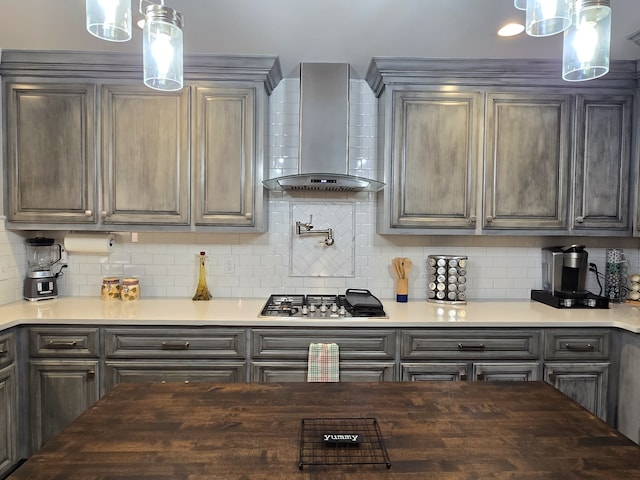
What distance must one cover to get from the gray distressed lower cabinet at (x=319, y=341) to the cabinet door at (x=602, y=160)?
160 cm

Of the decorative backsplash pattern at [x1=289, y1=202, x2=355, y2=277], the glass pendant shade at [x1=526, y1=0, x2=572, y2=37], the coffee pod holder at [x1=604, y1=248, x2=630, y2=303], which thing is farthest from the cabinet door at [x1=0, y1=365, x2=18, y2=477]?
the coffee pod holder at [x1=604, y1=248, x2=630, y2=303]

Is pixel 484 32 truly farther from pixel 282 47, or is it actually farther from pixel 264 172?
pixel 264 172

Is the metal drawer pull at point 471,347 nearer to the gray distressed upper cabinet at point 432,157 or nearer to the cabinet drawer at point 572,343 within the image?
the cabinet drawer at point 572,343

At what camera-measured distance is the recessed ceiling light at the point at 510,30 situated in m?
2.19

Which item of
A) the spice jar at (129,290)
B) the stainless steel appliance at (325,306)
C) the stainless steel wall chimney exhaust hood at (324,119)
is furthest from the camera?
the spice jar at (129,290)

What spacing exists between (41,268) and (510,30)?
3370 millimetres

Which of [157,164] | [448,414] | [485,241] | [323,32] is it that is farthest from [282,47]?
[448,414]

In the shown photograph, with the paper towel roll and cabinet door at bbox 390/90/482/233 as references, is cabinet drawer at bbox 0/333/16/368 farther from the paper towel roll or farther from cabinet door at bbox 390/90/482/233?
cabinet door at bbox 390/90/482/233

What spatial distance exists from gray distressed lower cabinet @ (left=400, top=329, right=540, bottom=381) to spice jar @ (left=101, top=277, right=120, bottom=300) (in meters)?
2.00

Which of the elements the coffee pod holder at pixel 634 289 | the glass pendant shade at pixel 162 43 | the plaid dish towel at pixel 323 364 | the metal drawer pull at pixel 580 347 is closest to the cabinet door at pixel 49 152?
the plaid dish towel at pixel 323 364

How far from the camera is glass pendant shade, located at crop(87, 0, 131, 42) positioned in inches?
36.2

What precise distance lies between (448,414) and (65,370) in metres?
2.17

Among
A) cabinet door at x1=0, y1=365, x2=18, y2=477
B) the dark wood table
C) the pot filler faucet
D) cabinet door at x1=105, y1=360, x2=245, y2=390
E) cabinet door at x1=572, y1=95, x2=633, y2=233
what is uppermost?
cabinet door at x1=572, y1=95, x2=633, y2=233

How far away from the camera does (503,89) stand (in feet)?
8.87
